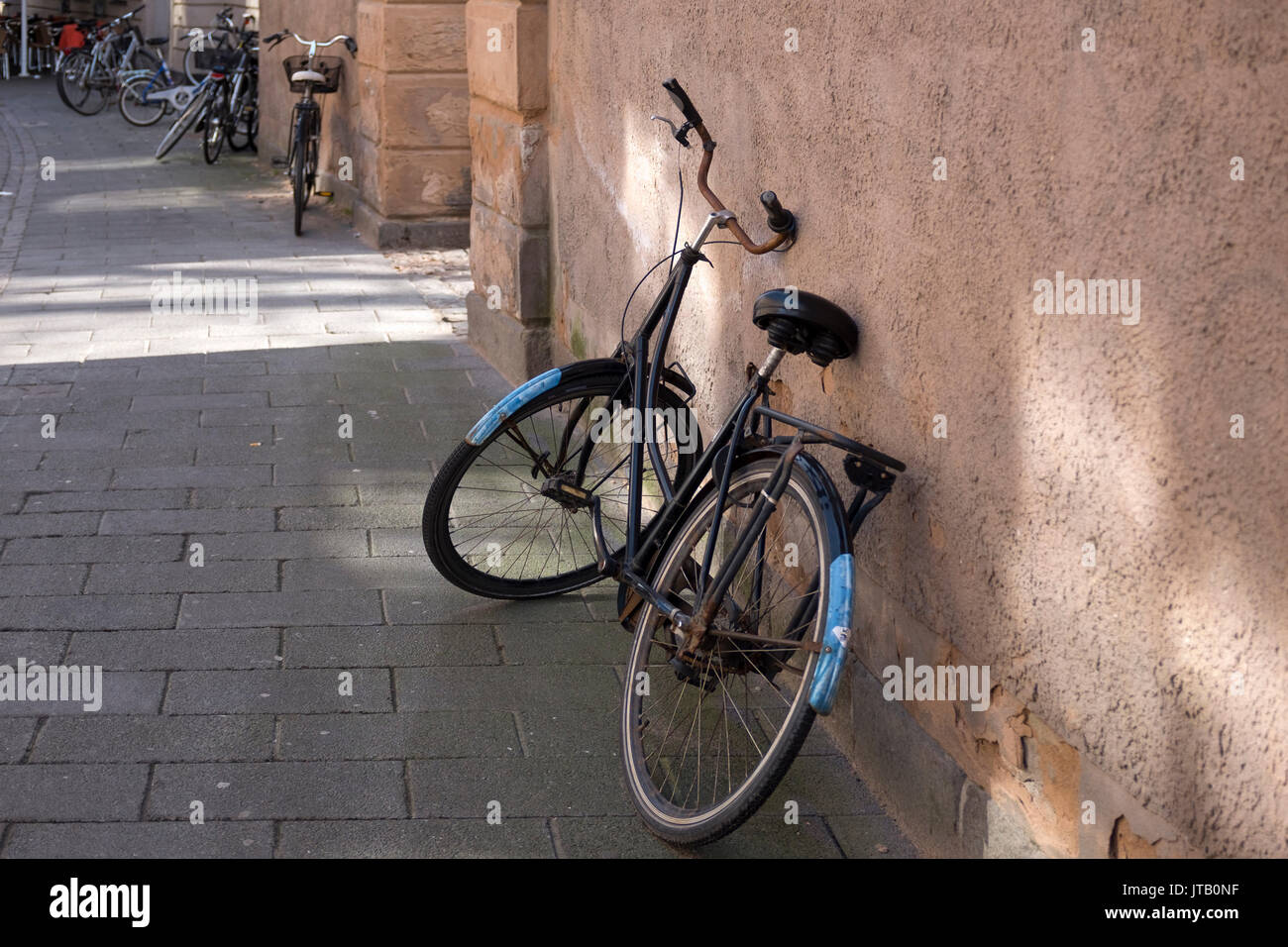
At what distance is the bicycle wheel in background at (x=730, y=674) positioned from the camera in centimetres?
273

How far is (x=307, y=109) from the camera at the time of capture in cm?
1058

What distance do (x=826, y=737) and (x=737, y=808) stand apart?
31.2 inches

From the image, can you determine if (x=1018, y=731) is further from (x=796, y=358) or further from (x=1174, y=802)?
(x=796, y=358)

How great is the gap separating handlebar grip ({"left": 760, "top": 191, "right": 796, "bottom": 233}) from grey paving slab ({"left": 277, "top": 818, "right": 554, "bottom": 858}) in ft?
4.88

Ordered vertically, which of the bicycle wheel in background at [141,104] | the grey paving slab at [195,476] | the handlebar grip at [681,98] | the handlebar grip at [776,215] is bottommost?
the grey paving slab at [195,476]

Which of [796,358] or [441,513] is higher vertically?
[796,358]

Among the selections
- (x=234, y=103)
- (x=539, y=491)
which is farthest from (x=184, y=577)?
(x=234, y=103)

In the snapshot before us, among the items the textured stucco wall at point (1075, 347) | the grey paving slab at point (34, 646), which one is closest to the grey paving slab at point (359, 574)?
the grey paving slab at point (34, 646)

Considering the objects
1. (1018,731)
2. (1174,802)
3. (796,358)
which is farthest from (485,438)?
(1174,802)

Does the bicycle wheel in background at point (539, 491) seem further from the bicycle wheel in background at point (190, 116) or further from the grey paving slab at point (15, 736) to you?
the bicycle wheel in background at point (190, 116)

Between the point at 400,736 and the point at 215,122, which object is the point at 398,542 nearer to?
the point at 400,736

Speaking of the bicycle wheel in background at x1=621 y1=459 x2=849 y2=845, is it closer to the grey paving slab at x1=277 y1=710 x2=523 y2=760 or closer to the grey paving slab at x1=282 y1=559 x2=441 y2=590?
the grey paving slab at x1=277 y1=710 x2=523 y2=760

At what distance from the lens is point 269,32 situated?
546 inches

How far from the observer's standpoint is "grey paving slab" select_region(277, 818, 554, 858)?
9.45 feet
